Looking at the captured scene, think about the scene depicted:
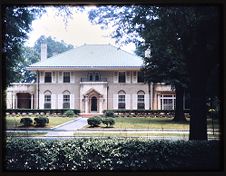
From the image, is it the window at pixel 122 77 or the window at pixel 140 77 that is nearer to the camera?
the window at pixel 140 77

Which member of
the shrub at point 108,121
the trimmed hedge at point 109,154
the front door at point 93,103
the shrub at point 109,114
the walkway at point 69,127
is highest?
the front door at point 93,103

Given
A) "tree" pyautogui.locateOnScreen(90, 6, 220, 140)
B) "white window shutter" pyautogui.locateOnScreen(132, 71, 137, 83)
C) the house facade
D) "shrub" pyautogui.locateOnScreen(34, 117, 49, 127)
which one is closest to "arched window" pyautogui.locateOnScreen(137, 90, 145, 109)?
the house facade

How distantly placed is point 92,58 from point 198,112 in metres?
2.11

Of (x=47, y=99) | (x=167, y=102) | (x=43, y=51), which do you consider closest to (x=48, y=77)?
(x=47, y=99)

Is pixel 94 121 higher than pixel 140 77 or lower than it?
lower

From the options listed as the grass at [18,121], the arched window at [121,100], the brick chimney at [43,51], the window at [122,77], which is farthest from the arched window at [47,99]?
the window at [122,77]

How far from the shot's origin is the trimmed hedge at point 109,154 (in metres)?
5.30

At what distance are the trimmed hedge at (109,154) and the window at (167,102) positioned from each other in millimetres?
629

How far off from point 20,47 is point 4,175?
2115mm

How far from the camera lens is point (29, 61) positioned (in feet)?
19.2

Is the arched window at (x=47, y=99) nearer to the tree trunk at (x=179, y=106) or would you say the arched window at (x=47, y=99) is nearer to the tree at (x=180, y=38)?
the tree at (x=180, y=38)

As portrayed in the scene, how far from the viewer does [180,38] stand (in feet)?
19.5

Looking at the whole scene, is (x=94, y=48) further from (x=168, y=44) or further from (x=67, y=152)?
(x=67, y=152)

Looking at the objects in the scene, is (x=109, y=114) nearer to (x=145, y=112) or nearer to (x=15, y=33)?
(x=145, y=112)
